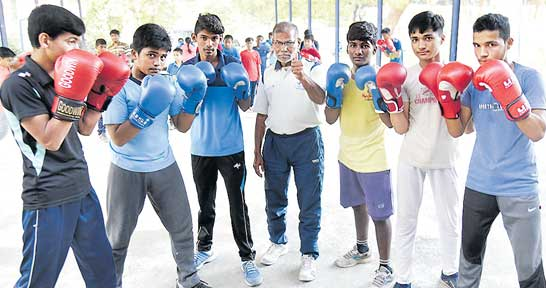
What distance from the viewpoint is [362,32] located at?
203cm

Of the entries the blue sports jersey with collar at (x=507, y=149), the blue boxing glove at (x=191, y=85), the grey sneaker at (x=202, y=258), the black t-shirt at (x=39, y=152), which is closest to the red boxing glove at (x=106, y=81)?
the black t-shirt at (x=39, y=152)

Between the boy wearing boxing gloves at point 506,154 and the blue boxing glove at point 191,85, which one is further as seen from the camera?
the blue boxing glove at point 191,85

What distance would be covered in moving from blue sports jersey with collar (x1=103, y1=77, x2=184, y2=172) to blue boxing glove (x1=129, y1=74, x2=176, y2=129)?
9 cm

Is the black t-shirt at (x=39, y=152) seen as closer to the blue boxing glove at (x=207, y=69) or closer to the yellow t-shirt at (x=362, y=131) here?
the blue boxing glove at (x=207, y=69)

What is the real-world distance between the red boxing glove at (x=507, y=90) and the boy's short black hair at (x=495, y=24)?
149 mm

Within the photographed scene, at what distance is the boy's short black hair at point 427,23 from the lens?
1.82 meters

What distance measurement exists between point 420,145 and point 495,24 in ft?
1.95

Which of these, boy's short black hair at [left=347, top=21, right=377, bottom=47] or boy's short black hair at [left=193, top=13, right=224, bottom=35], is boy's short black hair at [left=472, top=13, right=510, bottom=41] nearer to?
boy's short black hair at [left=347, top=21, right=377, bottom=47]

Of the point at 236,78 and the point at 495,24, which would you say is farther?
the point at 236,78

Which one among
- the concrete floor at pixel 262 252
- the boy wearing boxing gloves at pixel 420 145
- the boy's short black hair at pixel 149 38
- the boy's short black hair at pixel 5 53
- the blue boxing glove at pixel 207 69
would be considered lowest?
the concrete floor at pixel 262 252

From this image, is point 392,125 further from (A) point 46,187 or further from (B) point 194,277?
(A) point 46,187

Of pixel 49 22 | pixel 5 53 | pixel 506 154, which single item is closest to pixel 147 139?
pixel 49 22

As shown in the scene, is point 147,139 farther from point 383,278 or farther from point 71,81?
point 383,278

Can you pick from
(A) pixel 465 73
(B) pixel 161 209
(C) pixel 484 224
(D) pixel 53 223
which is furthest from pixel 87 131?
(C) pixel 484 224
